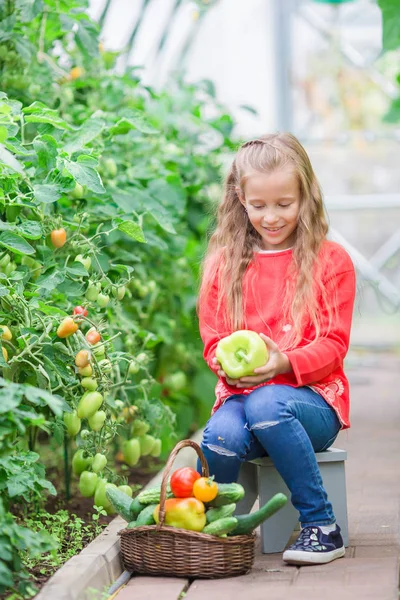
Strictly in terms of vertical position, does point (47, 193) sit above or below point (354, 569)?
above

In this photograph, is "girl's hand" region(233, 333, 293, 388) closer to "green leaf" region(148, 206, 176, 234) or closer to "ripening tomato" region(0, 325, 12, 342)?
"ripening tomato" region(0, 325, 12, 342)

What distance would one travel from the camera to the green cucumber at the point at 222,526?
2.73 m

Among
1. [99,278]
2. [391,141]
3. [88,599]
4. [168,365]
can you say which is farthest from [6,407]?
[391,141]

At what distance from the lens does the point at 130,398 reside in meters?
3.68

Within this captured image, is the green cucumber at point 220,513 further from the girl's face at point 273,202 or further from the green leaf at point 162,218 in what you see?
the green leaf at point 162,218

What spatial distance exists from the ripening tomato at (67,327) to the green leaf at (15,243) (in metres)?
0.22

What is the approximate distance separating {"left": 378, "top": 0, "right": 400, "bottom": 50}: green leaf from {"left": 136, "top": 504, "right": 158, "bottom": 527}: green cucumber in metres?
1.64

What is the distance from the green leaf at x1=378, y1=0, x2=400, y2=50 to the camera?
323 centimetres

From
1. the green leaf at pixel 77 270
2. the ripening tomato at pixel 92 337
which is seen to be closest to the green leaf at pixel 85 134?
the green leaf at pixel 77 270

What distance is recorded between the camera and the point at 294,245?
3195 millimetres

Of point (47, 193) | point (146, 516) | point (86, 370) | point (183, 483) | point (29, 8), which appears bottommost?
point (146, 516)

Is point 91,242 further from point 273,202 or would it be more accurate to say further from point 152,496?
point 152,496

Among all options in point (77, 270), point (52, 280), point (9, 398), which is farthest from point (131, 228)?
point (9, 398)

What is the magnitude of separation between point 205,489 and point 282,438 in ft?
0.90
